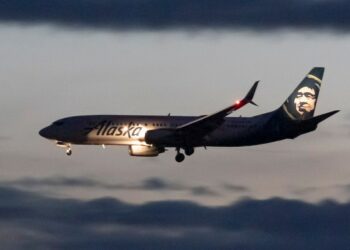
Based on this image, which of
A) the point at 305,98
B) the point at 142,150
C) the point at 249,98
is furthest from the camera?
the point at 305,98

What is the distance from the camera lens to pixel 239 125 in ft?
469

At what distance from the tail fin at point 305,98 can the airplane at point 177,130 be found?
0.59m

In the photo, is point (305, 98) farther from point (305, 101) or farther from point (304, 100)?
point (305, 101)

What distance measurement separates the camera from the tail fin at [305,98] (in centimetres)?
14688

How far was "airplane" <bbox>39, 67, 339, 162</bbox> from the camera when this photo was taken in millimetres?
138875

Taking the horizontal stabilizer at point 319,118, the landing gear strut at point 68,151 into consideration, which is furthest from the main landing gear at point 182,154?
the horizontal stabilizer at point 319,118

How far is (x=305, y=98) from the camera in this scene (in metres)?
149

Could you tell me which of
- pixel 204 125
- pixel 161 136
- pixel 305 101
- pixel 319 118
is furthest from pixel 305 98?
pixel 161 136

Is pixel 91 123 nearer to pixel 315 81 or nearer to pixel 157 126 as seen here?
pixel 157 126

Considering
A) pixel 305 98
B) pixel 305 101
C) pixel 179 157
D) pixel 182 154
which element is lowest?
pixel 179 157

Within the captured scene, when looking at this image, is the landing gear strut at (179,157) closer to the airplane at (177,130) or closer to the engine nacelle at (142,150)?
the airplane at (177,130)

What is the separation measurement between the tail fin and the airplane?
590 mm

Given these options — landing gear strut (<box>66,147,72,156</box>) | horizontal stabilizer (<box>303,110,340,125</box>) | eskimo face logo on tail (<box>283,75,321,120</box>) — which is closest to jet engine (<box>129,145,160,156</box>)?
landing gear strut (<box>66,147,72,156</box>)

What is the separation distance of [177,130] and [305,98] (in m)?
17.3
